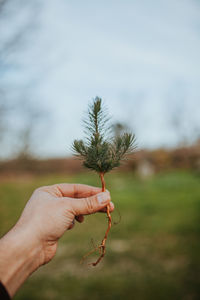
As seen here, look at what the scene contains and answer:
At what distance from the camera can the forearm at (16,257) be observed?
1575 mm

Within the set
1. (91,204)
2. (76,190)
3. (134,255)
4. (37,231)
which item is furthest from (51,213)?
(134,255)

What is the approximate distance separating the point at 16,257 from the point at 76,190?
0.71 meters

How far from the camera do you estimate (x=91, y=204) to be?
1840 mm

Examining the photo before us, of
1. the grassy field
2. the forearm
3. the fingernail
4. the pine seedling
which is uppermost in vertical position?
the pine seedling

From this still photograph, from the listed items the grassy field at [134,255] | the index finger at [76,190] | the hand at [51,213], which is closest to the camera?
the hand at [51,213]

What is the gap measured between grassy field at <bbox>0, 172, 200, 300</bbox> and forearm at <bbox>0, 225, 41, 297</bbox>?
3.25 meters

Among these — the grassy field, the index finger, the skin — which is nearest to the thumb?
the skin

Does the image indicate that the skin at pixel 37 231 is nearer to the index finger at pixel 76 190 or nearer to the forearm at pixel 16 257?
the forearm at pixel 16 257

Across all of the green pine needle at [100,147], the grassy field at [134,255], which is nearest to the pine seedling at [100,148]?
the green pine needle at [100,147]

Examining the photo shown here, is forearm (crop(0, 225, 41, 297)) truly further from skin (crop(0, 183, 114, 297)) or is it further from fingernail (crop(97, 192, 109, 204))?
fingernail (crop(97, 192, 109, 204))

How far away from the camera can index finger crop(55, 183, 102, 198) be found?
215 centimetres

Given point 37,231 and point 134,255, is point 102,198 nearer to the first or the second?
point 37,231

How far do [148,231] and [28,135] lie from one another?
5890 millimetres

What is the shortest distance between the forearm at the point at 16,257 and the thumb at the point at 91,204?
333mm
